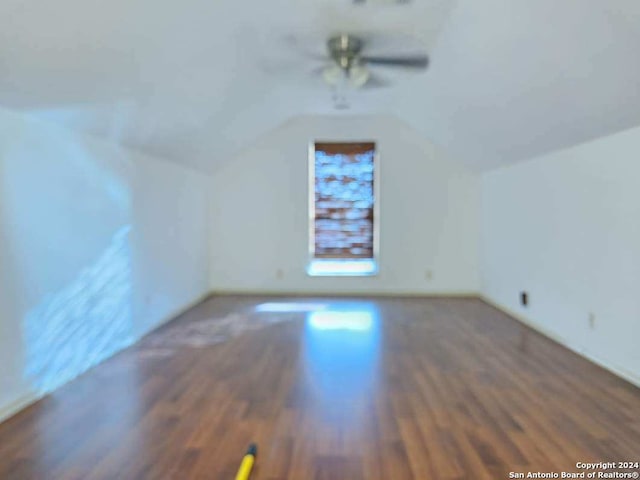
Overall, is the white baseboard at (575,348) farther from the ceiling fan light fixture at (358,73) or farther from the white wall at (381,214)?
the ceiling fan light fixture at (358,73)

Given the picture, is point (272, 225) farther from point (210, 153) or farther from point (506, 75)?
point (506, 75)

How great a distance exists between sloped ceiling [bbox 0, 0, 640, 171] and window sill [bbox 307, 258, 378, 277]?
2531 mm

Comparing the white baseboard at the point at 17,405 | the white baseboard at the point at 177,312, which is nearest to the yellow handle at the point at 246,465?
the white baseboard at the point at 17,405

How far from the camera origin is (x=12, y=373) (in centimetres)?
275

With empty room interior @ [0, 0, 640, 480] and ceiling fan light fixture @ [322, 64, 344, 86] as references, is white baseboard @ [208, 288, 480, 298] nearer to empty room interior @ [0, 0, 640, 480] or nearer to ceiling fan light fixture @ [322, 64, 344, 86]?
empty room interior @ [0, 0, 640, 480]

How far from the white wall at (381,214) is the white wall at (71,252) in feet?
5.58

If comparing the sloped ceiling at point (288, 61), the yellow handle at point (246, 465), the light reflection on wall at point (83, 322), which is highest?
the sloped ceiling at point (288, 61)

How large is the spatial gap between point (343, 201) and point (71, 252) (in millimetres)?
3996

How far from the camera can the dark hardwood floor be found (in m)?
2.19

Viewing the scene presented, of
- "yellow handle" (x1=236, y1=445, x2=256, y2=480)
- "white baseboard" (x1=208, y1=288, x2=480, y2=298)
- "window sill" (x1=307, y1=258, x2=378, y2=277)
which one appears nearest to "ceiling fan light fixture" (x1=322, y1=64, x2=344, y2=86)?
"yellow handle" (x1=236, y1=445, x2=256, y2=480)

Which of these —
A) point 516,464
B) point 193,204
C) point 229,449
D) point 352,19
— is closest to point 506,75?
point 352,19

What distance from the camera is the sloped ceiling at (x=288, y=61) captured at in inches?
92.0

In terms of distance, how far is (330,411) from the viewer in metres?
2.78

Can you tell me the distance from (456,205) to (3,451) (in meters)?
5.68
